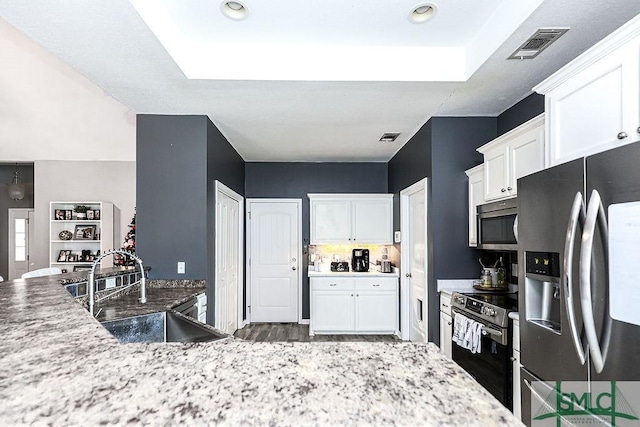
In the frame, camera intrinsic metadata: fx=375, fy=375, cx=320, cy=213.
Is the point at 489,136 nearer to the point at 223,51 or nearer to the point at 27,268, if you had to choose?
the point at 223,51

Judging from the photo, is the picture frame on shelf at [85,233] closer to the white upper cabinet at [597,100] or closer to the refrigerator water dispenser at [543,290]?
the refrigerator water dispenser at [543,290]

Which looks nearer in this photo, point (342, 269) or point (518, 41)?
point (518, 41)

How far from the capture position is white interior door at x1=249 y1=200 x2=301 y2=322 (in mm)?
5973

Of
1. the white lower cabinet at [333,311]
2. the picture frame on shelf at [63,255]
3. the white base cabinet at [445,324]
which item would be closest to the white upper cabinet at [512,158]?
the white base cabinet at [445,324]

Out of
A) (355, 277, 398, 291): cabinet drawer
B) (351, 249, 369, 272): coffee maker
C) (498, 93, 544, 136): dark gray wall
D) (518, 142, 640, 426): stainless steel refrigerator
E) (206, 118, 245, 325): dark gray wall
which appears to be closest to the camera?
(518, 142, 640, 426): stainless steel refrigerator

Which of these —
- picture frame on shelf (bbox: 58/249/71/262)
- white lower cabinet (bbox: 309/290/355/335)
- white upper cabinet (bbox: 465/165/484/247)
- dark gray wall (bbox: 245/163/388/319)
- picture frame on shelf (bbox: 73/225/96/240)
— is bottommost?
white lower cabinet (bbox: 309/290/355/335)

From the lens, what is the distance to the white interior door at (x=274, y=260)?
19.6ft

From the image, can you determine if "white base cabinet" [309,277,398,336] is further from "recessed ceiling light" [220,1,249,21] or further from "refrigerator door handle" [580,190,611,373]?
"refrigerator door handle" [580,190,611,373]

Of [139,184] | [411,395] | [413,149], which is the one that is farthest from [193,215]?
[411,395]

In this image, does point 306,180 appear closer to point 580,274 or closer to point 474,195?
point 474,195

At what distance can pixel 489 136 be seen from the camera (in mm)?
3779

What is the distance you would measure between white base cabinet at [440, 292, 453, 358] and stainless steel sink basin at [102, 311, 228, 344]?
225 centimetres

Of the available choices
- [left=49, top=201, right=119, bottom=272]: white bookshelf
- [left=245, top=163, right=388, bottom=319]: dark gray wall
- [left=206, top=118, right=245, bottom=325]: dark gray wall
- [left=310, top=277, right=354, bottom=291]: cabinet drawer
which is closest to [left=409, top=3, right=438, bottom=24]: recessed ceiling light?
[left=206, top=118, right=245, bottom=325]: dark gray wall

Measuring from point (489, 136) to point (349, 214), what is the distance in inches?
97.4
